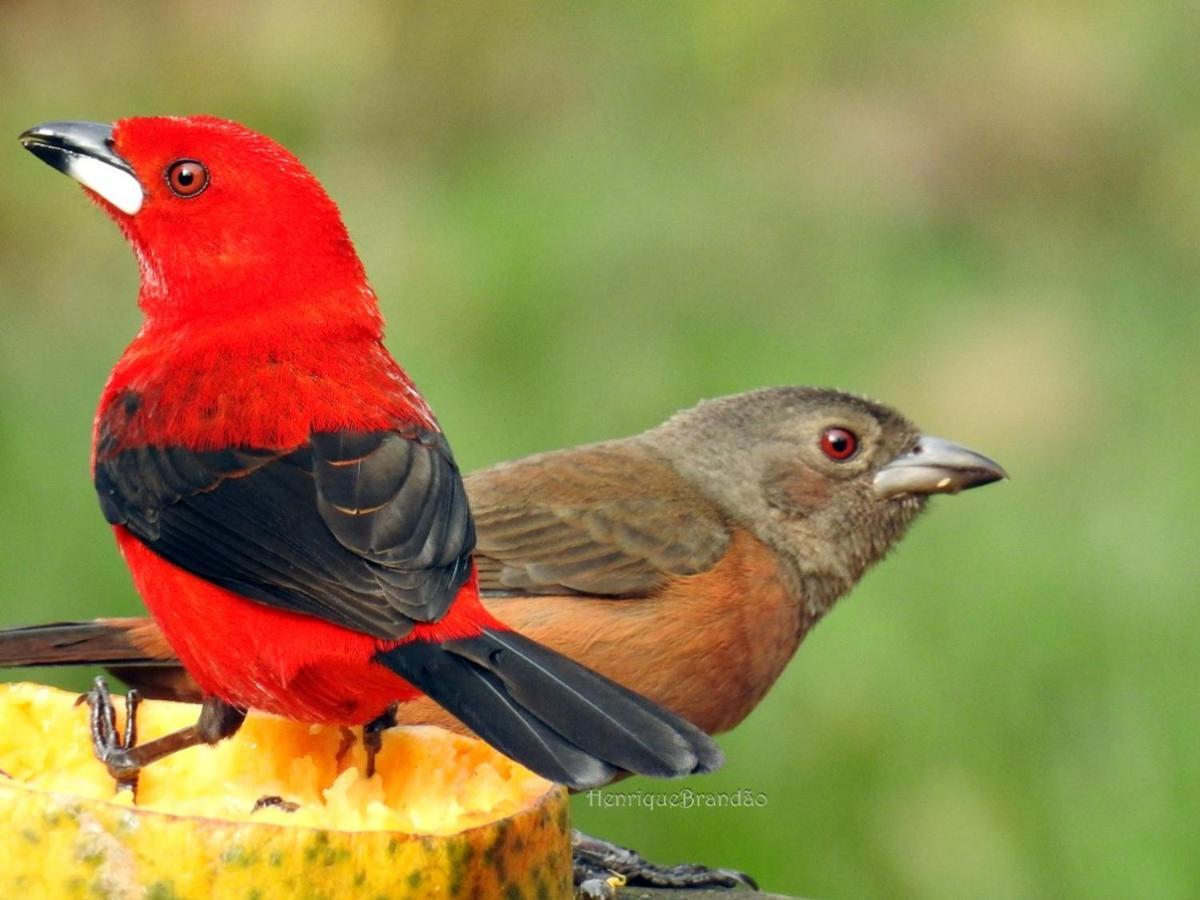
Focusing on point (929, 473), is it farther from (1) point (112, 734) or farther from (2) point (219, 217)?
(1) point (112, 734)

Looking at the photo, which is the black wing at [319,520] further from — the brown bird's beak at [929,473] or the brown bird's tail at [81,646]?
the brown bird's beak at [929,473]

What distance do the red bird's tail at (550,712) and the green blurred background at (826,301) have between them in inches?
90.5

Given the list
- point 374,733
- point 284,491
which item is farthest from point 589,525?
point 284,491

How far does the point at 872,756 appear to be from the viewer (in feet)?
18.6

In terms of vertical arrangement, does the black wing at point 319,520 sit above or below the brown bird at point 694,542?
above

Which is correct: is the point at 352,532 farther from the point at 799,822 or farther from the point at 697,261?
the point at 697,261

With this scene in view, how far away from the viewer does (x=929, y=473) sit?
5.52m

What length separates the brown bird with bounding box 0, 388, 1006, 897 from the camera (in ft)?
15.8

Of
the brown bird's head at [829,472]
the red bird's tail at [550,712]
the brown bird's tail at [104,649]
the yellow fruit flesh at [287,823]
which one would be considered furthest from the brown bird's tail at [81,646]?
the red bird's tail at [550,712]

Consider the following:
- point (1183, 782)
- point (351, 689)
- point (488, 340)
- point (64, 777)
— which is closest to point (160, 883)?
point (351, 689)

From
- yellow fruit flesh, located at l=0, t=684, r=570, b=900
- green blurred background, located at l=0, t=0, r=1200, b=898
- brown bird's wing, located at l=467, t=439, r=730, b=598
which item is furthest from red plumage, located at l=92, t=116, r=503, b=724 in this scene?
green blurred background, located at l=0, t=0, r=1200, b=898

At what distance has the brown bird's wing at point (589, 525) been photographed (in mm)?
5043

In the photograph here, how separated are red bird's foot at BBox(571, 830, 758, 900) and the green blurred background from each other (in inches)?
32.8

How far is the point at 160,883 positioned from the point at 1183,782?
3.37m
